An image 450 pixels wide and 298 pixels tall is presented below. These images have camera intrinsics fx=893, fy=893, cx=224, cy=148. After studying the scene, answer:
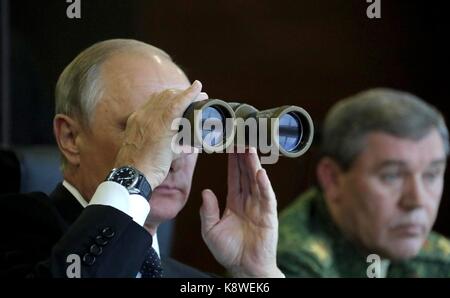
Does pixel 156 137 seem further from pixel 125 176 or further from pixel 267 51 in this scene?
pixel 267 51

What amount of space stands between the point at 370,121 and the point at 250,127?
435mm

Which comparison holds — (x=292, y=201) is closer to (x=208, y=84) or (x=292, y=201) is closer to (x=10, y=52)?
(x=208, y=84)

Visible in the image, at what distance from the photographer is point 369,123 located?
1539 millimetres

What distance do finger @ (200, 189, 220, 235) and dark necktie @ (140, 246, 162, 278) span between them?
0.33 ft

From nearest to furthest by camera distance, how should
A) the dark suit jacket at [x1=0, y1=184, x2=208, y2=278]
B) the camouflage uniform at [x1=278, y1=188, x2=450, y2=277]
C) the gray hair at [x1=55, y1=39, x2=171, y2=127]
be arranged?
the dark suit jacket at [x1=0, y1=184, x2=208, y2=278]
the gray hair at [x1=55, y1=39, x2=171, y2=127]
the camouflage uniform at [x1=278, y1=188, x2=450, y2=277]

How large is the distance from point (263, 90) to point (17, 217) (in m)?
0.48

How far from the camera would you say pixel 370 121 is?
5.05ft

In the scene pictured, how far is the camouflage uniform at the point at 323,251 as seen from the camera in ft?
4.95

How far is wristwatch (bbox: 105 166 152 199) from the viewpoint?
3.59ft

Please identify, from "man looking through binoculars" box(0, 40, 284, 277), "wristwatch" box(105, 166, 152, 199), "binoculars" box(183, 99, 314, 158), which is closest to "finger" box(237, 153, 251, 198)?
"man looking through binoculars" box(0, 40, 284, 277)

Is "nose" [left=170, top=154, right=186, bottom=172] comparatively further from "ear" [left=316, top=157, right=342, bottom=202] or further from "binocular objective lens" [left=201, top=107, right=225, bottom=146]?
"ear" [left=316, top=157, right=342, bottom=202]

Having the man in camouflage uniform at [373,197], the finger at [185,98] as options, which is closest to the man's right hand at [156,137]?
the finger at [185,98]

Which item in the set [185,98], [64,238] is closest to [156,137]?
[185,98]

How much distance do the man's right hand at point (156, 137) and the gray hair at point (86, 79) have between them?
14 centimetres
